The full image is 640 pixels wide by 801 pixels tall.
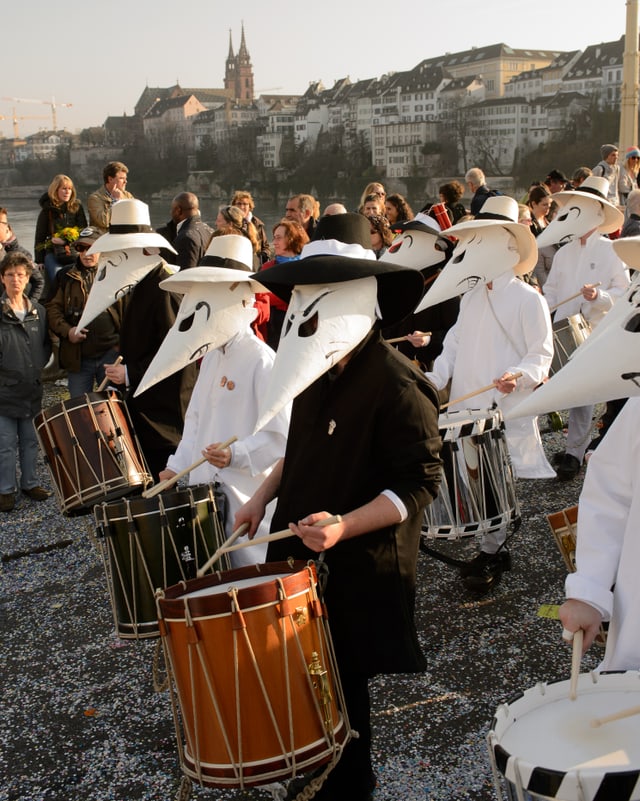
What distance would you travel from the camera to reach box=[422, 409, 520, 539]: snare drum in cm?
442

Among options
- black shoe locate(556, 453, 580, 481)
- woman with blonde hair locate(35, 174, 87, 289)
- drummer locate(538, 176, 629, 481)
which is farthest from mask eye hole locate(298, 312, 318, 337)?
woman with blonde hair locate(35, 174, 87, 289)

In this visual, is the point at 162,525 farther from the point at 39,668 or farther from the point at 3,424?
the point at 3,424

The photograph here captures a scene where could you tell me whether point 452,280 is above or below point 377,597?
above

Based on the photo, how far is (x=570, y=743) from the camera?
78.5 inches

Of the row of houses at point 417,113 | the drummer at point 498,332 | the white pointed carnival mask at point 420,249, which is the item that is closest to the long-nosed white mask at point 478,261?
the drummer at point 498,332

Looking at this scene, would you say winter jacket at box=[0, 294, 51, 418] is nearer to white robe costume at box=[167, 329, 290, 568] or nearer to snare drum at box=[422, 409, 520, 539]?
white robe costume at box=[167, 329, 290, 568]

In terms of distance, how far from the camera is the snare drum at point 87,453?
4.96 metres

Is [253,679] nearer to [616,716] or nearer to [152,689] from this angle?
[616,716]

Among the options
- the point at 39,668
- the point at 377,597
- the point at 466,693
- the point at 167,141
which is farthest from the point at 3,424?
the point at 167,141

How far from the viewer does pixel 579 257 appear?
7.39 metres

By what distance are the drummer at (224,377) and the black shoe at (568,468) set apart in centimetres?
323

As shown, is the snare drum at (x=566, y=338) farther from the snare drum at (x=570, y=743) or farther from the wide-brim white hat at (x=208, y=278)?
the snare drum at (x=570, y=743)

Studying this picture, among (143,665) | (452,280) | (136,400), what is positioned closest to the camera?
(143,665)

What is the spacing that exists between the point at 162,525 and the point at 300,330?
1.25 metres
